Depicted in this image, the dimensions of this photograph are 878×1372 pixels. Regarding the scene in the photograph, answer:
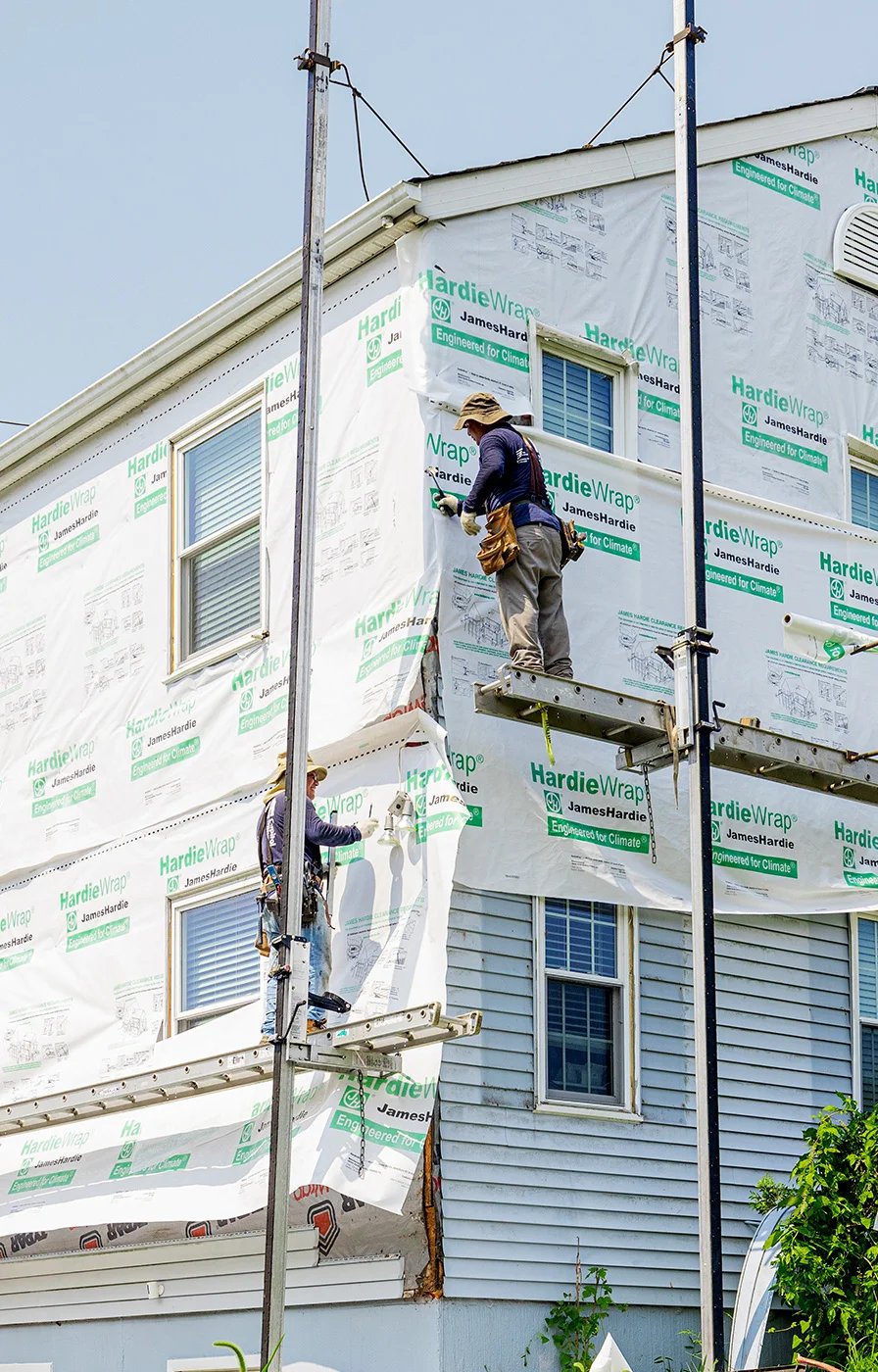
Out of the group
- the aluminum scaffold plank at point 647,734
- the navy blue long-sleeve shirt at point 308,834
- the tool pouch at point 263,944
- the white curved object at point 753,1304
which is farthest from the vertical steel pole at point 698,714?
the tool pouch at point 263,944

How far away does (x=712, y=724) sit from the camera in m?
9.88

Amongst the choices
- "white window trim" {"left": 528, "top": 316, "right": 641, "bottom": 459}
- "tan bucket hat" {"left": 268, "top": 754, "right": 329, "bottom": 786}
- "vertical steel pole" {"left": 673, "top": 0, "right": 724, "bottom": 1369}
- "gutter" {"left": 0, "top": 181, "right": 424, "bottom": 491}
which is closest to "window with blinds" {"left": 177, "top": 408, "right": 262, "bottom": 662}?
"gutter" {"left": 0, "top": 181, "right": 424, "bottom": 491}

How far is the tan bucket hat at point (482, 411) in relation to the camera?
10938 mm

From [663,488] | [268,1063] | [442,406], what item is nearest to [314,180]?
[442,406]

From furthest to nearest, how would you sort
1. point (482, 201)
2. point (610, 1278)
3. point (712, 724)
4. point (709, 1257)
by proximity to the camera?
point (482, 201), point (610, 1278), point (712, 724), point (709, 1257)

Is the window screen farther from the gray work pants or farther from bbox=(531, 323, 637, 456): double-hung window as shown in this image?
bbox=(531, 323, 637, 456): double-hung window

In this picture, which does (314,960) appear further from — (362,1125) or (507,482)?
(507,482)

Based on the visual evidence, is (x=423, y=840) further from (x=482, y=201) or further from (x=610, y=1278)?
(x=482, y=201)

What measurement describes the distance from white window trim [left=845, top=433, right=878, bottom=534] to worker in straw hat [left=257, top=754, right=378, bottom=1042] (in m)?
4.93

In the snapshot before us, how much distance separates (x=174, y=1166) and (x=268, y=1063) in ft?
4.36

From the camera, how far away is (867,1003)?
499 inches

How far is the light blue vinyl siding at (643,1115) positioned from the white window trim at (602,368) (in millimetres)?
3174

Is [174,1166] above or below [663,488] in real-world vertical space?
below

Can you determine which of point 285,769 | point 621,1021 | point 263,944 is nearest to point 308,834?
point 285,769
